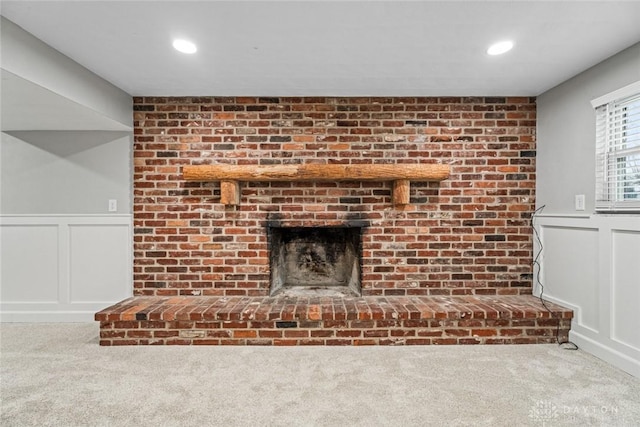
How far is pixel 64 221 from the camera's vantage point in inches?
107

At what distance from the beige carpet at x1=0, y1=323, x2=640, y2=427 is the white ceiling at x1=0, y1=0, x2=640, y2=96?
195 centimetres

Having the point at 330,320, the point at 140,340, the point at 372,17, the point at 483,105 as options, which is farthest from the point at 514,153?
the point at 140,340

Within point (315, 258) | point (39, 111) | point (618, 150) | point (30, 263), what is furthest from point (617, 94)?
point (30, 263)

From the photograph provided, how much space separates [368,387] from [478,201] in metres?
1.80

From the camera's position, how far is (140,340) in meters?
2.24

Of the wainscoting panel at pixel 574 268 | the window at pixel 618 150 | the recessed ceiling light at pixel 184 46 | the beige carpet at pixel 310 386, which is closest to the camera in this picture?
the beige carpet at pixel 310 386

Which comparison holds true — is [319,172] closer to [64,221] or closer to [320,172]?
[320,172]

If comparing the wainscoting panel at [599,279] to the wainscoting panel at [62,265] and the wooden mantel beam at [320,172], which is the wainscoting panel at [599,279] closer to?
the wooden mantel beam at [320,172]

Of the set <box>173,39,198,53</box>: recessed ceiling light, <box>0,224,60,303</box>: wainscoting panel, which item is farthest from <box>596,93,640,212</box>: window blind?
<box>0,224,60,303</box>: wainscoting panel

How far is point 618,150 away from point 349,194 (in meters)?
1.83

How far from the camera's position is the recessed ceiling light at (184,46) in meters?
1.80

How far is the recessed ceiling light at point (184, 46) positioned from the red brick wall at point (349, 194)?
2.51ft

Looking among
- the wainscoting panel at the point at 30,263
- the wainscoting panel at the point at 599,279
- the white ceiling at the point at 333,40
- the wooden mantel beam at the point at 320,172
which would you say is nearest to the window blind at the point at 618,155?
the wainscoting panel at the point at 599,279

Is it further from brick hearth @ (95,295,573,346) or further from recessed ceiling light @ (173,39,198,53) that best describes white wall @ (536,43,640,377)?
recessed ceiling light @ (173,39,198,53)
